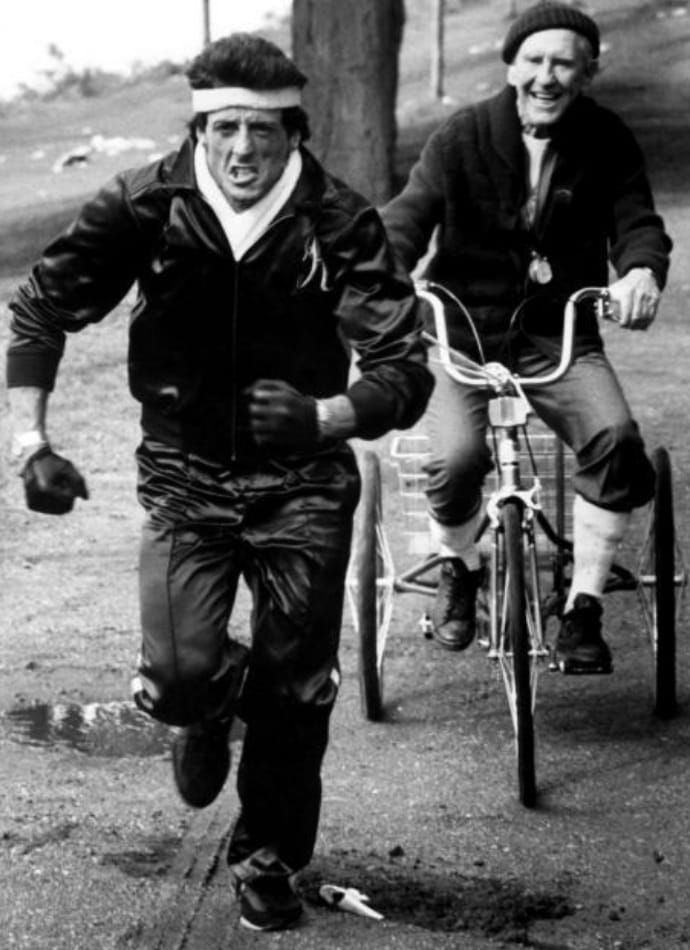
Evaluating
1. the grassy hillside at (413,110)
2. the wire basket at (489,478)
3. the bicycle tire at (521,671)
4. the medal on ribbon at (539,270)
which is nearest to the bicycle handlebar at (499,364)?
the medal on ribbon at (539,270)

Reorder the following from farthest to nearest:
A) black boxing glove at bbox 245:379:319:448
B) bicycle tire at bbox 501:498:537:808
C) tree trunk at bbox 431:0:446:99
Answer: tree trunk at bbox 431:0:446:99 < bicycle tire at bbox 501:498:537:808 < black boxing glove at bbox 245:379:319:448

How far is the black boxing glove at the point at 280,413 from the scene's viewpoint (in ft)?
16.1

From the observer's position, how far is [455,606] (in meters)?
7.43

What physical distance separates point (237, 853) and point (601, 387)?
2102mm

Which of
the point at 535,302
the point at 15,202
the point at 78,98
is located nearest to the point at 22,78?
the point at 78,98

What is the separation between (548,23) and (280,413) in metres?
2.53

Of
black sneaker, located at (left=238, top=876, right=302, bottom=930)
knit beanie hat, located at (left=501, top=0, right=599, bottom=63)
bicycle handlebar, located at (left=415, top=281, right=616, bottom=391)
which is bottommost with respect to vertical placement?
black sneaker, located at (left=238, top=876, right=302, bottom=930)

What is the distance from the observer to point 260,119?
5246 mm

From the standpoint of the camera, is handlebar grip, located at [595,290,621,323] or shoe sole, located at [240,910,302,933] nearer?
shoe sole, located at [240,910,302,933]

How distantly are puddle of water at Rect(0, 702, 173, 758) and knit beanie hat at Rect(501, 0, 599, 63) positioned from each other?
2.26 m

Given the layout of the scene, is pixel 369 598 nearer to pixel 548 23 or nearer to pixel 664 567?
pixel 664 567

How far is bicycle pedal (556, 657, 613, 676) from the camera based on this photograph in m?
7.23

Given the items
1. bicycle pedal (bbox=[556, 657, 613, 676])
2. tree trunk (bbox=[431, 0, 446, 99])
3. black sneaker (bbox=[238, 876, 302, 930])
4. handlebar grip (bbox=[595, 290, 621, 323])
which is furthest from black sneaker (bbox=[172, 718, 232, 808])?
tree trunk (bbox=[431, 0, 446, 99])

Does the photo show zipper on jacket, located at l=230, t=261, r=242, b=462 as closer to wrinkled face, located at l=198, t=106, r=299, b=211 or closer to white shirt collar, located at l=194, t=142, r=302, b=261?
white shirt collar, located at l=194, t=142, r=302, b=261
